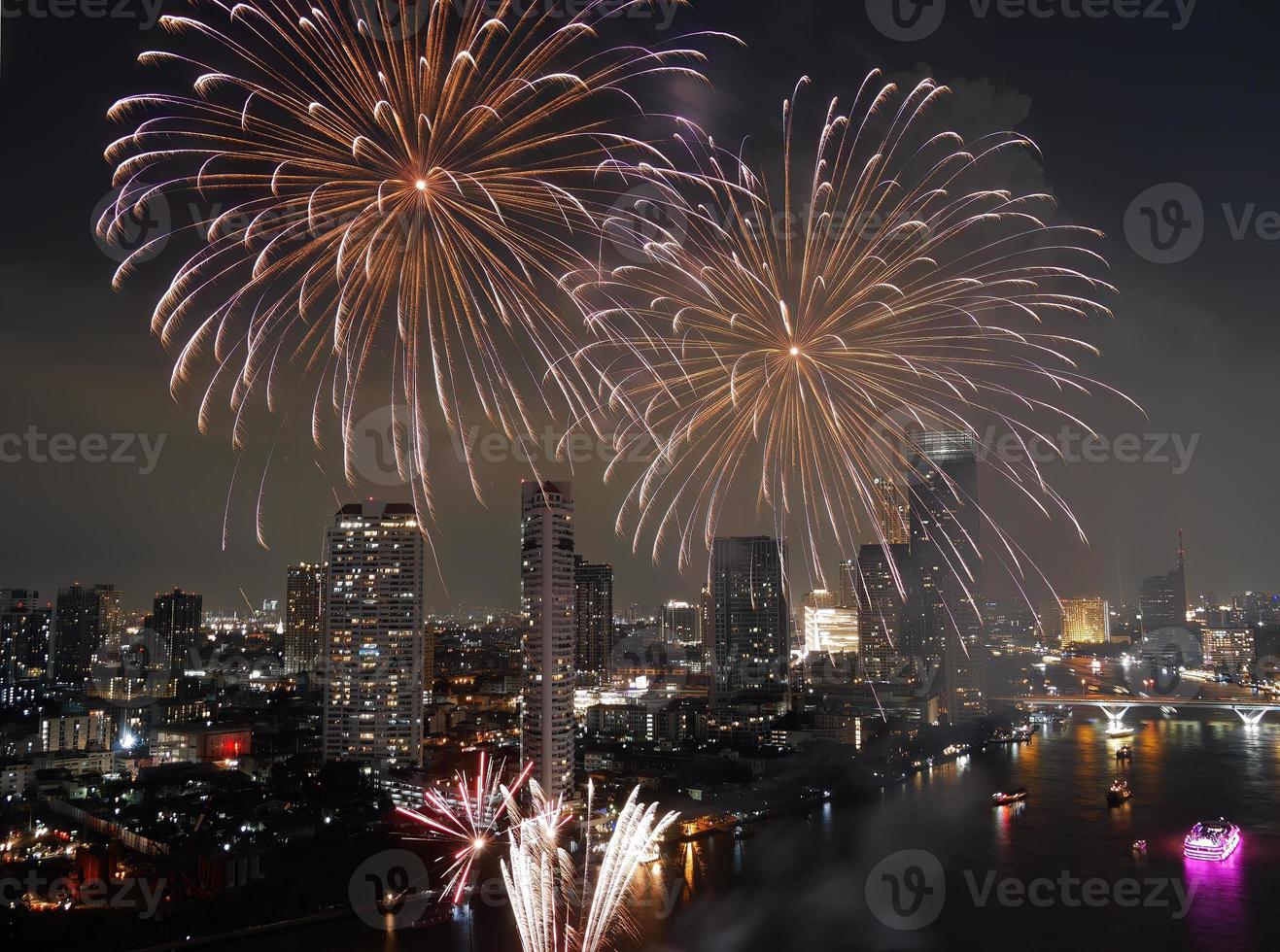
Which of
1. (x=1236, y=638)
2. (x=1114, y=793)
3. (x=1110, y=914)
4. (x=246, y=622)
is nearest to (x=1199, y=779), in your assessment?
(x=1114, y=793)

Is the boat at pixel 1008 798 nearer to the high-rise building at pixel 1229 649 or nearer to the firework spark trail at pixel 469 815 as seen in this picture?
the firework spark trail at pixel 469 815

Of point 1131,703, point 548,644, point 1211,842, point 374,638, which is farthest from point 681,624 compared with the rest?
point 1211,842

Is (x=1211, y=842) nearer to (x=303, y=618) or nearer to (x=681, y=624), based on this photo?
(x=303, y=618)

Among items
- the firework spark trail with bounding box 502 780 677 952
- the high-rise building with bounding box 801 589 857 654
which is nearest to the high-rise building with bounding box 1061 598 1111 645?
the high-rise building with bounding box 801 589 857 654

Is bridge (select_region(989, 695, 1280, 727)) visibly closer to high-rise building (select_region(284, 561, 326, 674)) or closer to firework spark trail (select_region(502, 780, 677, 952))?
firework spark trail (select_region(502, 780, 677, 952))

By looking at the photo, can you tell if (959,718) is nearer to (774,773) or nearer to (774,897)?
(774,773)

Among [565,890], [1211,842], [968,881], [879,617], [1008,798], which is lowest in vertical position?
[1008,798]

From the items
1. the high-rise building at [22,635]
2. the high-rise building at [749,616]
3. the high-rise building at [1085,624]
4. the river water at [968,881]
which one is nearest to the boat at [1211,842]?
the river water at [968,881]
